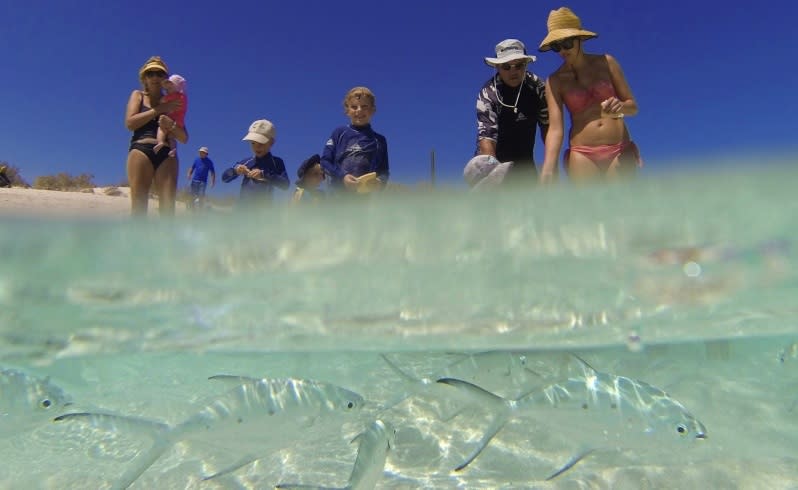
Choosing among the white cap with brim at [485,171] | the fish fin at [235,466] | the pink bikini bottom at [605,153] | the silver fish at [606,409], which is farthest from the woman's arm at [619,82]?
the fish fin at [235,466]

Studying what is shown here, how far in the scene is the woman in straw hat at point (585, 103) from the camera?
17.6ft

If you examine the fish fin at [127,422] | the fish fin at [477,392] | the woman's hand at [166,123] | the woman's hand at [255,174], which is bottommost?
the fish fin at [127,422]

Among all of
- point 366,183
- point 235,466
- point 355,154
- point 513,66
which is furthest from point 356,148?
point 235,466

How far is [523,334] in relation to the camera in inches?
231

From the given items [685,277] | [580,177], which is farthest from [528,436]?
[580,177]

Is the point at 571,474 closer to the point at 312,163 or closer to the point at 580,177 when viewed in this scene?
the point at 580,177

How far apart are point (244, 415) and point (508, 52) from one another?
4669 millimetres

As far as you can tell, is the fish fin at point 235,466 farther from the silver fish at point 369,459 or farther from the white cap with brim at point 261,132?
the white cap with brim at point 261,132

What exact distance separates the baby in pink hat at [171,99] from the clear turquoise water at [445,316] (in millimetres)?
1654

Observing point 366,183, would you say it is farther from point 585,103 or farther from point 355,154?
point 585,103

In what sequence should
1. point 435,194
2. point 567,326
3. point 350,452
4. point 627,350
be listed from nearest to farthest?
point 350,452
point 435,194
point 567,326
point 627,350

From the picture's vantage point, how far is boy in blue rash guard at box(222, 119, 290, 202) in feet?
24.3

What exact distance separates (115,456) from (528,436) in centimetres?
379

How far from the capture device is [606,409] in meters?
3.61
